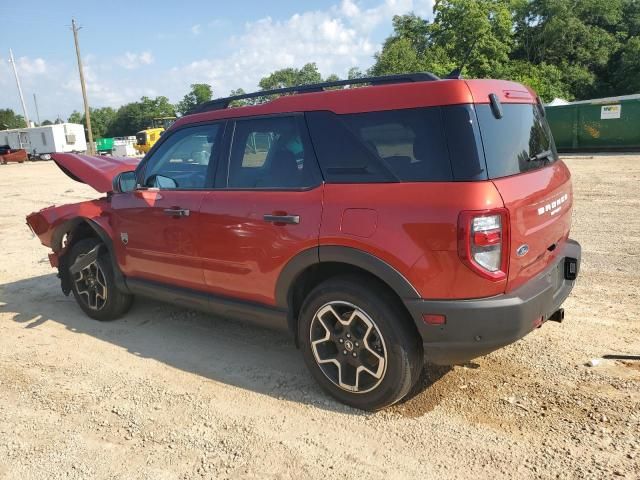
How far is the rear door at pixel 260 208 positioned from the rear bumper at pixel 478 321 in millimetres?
837

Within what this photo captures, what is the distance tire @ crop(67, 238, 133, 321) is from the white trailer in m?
46.1

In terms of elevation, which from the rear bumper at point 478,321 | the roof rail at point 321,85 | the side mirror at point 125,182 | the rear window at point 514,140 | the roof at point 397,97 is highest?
the roof rail at point 321,85

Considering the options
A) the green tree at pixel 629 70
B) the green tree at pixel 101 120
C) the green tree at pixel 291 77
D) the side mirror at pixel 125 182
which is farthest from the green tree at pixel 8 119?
the side mirror at pixel 125 182

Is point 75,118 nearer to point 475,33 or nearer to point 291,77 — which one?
point 291,77

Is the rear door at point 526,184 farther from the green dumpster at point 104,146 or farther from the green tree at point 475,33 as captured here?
the green dumpster at point 104,146

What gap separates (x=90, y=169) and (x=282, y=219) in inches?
100

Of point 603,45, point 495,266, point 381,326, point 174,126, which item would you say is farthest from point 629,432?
point 603,45

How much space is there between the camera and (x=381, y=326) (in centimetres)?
292

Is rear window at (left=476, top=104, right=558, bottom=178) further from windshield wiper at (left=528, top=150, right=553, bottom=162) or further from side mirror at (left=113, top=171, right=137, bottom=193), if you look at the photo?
side mirror at (left=113, top=171, right=137, bottom=193)

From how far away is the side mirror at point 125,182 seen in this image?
436 centimetres

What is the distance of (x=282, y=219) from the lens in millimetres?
3207

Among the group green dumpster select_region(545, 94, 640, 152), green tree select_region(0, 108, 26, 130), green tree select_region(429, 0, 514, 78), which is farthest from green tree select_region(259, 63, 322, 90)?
green dumpster select_region(545, 94, 640, 152)

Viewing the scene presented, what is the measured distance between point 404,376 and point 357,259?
728mm

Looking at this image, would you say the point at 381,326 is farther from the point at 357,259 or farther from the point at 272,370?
the point at 272,370
